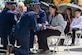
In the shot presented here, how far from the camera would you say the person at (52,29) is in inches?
415

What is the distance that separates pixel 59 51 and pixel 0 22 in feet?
7.78

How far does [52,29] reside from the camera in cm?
1047

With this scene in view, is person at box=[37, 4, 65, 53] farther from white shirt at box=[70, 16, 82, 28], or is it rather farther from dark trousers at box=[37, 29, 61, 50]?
white shirt at box=[70, 16, 82, 28]

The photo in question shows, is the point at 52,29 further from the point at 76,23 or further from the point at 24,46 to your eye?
the point at 76,23

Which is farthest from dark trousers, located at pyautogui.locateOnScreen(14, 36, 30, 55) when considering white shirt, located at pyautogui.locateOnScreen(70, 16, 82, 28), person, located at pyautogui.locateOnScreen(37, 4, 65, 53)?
white shirt, located at pyautogui.locateOnScreen(70, 16, 82, 28)

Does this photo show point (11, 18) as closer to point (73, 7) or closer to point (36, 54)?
point (36, 54)

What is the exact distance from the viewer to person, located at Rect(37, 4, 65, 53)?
1053cm

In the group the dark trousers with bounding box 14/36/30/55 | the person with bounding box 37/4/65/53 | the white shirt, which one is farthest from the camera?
the white shirt

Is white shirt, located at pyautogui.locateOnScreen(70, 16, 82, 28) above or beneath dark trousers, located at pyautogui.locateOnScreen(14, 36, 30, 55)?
above

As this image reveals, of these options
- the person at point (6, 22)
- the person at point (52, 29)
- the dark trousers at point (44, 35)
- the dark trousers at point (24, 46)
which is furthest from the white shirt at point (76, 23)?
the dark trousers at point (24, 46)

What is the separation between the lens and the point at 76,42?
13867 mm

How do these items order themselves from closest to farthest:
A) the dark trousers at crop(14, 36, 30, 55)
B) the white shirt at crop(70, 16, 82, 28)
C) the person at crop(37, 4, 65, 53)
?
the dark trousers at crop(14, 36, 30, 55), the person at crop(37, 4, 65, 53), the white shirt at crop(70, 16, 82, 28)

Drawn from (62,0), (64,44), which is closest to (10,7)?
(64,44)

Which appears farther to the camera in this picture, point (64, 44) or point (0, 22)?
point (64, 44)
